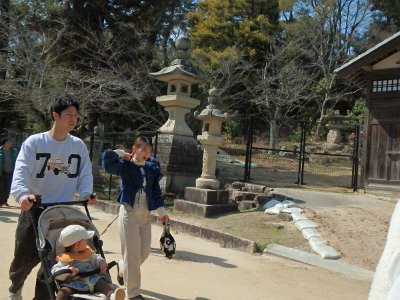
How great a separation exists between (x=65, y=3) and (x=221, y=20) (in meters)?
10.2

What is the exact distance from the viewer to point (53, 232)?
3.40 metres

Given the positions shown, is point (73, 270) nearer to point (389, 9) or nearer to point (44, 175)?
point (44, 175)

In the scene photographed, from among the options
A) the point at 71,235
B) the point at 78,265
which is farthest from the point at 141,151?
the point at 78,265

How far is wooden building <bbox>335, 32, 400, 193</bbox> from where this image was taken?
11.8 m

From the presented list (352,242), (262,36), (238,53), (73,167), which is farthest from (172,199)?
(262,36)

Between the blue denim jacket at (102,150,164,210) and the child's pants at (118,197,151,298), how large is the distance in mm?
79

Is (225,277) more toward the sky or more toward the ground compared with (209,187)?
more toward the ground

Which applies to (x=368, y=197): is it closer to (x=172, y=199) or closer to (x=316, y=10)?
(x=172, y=199)

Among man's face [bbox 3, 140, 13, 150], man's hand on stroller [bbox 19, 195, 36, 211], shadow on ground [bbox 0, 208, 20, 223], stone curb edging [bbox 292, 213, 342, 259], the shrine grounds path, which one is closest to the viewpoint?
man's hand on stroller [bbox 19, 195, 36, 211]

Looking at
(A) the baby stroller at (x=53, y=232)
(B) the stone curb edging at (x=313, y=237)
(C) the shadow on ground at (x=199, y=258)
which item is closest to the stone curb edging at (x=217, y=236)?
(C) the shadow on ground at (x=199, y=258)

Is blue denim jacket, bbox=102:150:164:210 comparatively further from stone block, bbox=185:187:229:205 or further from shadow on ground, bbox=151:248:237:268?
stone block, bbox=185:187:229:205

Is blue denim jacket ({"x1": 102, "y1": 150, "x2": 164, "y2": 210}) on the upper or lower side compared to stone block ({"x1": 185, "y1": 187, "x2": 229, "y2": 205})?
upper

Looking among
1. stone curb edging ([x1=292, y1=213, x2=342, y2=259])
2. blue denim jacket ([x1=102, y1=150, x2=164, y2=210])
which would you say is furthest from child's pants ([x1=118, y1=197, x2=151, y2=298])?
stone curb edging ([x1=292, y1=213, x2=342, y2=259])

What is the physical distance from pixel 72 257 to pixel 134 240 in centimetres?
124
